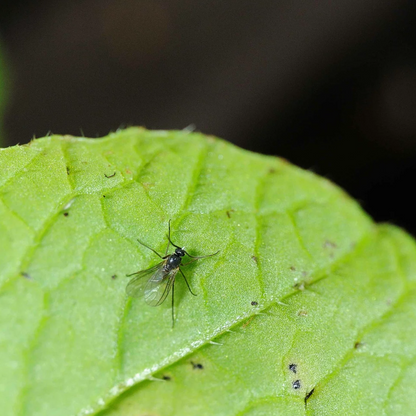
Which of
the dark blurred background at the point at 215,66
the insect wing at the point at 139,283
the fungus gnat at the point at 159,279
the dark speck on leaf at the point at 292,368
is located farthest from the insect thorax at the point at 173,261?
the dark blurred background at the point at 215,66

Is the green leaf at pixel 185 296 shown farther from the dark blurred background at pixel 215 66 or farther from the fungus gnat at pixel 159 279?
the dark blurred background at pixel 215 66

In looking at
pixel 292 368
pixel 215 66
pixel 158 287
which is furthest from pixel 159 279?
pixel 215 66

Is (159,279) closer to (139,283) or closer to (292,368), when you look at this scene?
(139,283)

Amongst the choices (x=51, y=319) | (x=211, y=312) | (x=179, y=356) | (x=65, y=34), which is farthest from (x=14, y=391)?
(x=65, y=34)

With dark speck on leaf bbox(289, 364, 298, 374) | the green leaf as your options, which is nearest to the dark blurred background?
the green leaf

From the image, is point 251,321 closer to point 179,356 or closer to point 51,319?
point 179,356

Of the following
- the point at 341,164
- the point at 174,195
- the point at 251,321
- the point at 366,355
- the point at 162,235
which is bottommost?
the point at 366,355
